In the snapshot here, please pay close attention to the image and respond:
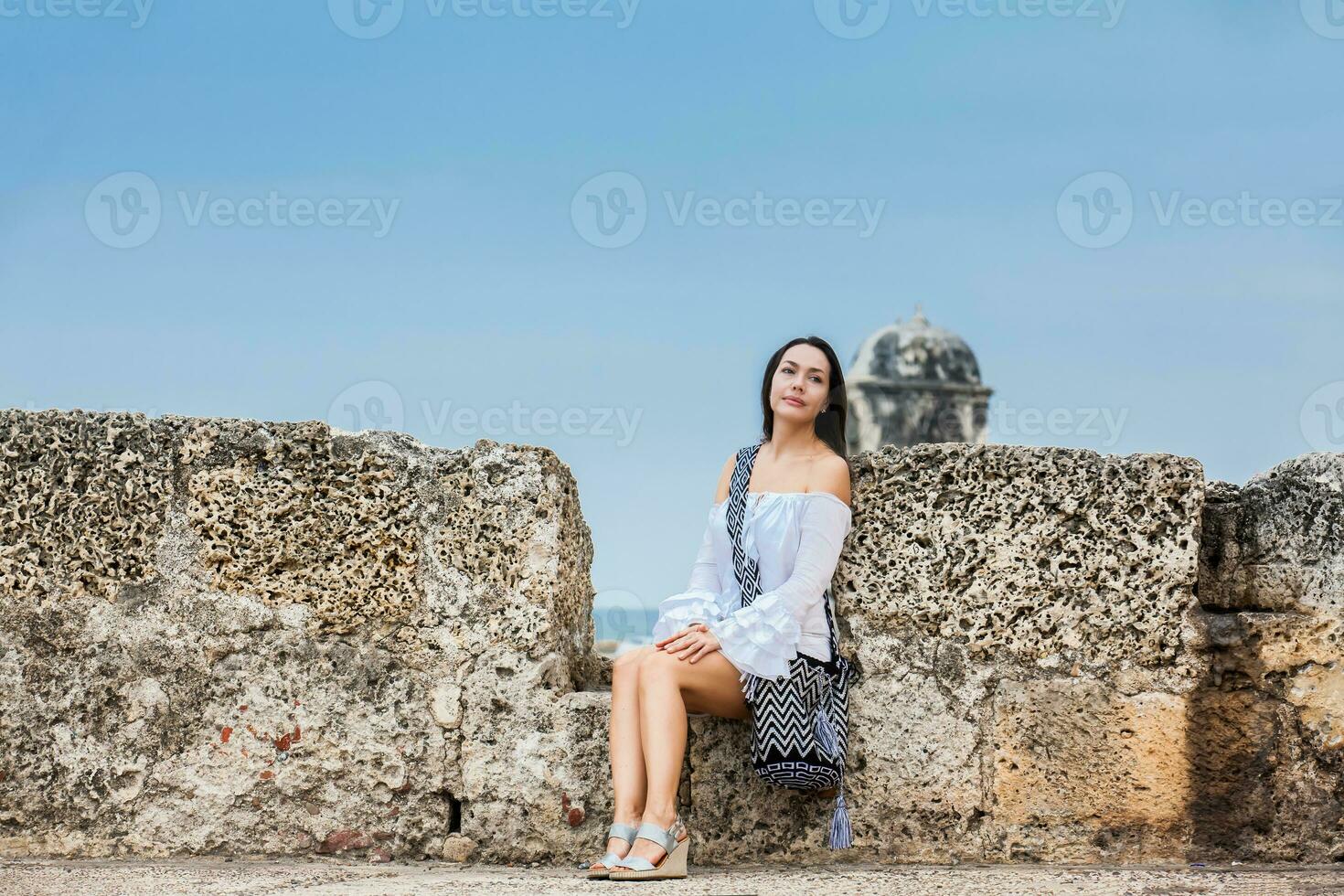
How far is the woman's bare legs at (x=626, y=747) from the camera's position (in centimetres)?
336

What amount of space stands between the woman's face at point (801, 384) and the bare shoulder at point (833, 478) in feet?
0.54

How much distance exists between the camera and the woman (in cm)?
335

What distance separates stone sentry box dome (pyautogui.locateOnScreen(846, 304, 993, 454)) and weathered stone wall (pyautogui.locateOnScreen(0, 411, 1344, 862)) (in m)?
15.7

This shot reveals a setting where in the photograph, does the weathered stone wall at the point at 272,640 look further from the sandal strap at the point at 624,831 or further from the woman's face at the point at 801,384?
the woman's face at the point at 801,384

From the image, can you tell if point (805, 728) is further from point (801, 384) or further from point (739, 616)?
point (801, 384)

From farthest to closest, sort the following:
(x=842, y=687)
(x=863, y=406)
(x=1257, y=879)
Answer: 1. (x=863, y=406)
2. (x=842, y=687)
3. (x=1257, y=879)

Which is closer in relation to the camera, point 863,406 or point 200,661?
point 200,661

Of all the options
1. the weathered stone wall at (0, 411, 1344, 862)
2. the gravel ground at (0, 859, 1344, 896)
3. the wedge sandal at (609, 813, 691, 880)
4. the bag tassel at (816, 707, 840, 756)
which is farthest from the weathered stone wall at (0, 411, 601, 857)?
the bag tassel at (816, 707, 840, 756)

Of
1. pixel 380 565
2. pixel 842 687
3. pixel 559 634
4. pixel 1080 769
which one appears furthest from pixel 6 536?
pixel 1080 769

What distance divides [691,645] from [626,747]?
0.97ft

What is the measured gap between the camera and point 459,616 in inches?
146

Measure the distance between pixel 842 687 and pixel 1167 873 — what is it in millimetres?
902

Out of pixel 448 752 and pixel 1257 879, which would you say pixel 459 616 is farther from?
pixel 1257 879

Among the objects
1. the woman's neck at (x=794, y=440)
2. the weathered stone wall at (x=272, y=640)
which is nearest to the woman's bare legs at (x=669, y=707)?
the weathered stone wall at (x=272, y=640)
